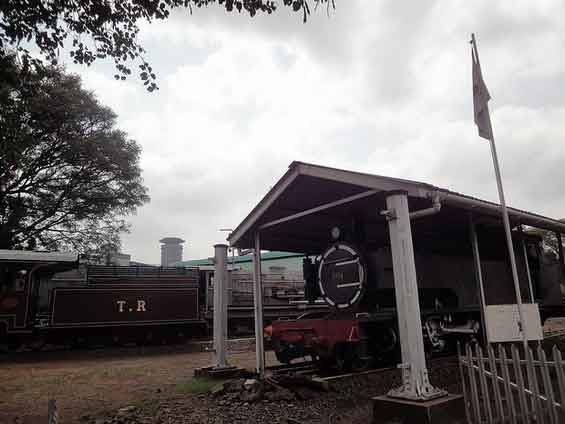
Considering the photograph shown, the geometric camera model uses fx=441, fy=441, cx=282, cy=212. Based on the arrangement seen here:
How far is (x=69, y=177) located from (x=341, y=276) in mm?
16827

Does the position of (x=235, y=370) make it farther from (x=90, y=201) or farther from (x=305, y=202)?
(x=90, y=201)

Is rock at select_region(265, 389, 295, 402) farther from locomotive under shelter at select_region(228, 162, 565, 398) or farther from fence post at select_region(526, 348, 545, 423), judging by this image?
fence post at select_region(526, 348, 545, 423)

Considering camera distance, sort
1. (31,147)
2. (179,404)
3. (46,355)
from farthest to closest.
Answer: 1. (31,147)
2. (46,355)
3. (179,404)

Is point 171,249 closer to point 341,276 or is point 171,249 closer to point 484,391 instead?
point 341,276

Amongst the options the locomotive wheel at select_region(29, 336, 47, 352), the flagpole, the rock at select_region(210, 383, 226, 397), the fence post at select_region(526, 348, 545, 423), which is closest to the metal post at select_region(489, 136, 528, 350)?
the flagpole

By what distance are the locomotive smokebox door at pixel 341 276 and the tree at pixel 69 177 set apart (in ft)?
48.6

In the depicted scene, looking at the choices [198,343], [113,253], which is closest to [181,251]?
[113,253]

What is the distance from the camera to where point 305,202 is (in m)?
8.03

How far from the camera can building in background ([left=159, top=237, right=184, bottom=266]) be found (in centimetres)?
9338

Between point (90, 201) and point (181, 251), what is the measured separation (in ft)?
251

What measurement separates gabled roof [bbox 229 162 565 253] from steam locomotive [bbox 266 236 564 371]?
724mm

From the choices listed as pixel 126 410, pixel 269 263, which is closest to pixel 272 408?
pixel 126 410

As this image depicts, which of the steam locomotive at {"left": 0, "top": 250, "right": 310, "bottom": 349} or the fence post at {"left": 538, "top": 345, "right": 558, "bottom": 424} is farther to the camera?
Result: the steam locomotive at {"left": 0, "top": 250, "right": 310, "bottom": 349}

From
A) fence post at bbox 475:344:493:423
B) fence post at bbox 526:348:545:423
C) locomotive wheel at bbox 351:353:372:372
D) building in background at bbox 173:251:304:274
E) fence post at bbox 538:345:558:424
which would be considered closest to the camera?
fence post at bbox 538:345:558:424
